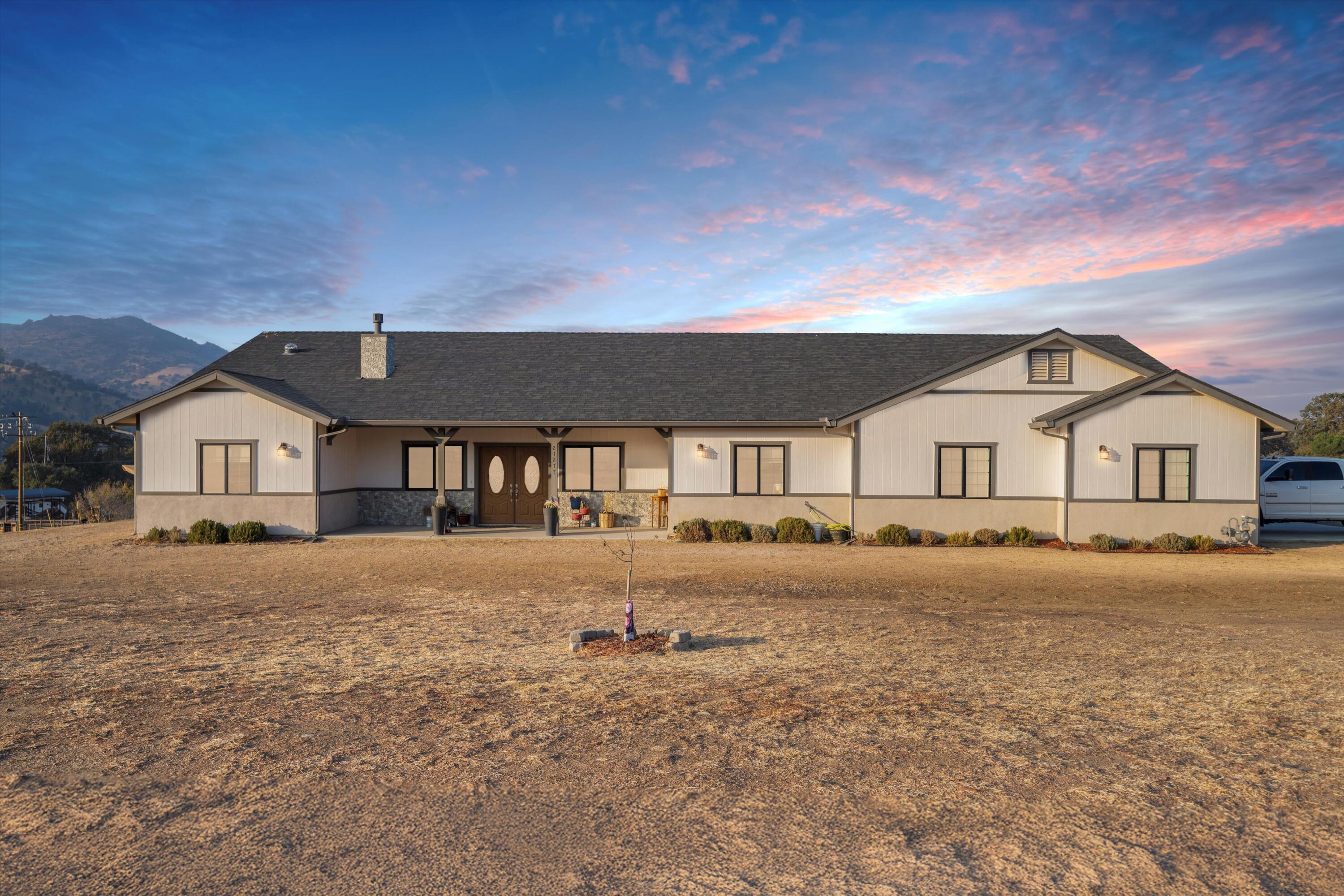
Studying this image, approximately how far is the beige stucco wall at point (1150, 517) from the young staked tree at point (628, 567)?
1014cm

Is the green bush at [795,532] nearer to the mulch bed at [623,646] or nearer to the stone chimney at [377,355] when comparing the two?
the mulch bed at [623,646]

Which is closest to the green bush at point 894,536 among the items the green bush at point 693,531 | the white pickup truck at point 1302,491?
the green bush at point 693,531

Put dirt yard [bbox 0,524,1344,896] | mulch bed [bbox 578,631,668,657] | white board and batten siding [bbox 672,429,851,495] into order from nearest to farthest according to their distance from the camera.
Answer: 1. dirt yard [bbox 0,524,1344,896]
2. mulch bed [bbox 578,631,668,657]
3. white board and batten siding [bbox 672,429,851,495]

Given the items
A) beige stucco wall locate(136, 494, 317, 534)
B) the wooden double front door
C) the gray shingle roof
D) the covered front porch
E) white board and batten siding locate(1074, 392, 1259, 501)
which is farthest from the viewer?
the wooden double front door

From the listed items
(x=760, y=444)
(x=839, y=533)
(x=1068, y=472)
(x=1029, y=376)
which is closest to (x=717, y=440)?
(x=760, y=444)

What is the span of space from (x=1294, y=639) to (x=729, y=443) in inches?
482

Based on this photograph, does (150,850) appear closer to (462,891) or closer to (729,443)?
(462,891)

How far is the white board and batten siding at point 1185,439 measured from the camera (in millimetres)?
17125

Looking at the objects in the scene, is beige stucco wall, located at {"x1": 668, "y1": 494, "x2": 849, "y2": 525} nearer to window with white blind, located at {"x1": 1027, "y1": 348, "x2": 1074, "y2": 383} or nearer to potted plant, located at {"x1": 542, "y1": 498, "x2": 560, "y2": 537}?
potted plant, located at {"x1": 542, "y1": 498, "x2": 560, "y2": 537}

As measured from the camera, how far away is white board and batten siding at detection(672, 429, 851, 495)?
19.2 m

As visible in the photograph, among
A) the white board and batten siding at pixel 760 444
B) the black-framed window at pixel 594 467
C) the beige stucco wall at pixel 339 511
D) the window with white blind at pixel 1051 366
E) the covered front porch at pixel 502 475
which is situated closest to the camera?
the window with white blind at pixel 1051 366

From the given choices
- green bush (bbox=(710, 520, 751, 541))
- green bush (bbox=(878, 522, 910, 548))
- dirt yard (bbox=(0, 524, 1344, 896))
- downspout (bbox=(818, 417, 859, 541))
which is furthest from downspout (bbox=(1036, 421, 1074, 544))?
green bush (bbox=(710, 520, 751, 541))

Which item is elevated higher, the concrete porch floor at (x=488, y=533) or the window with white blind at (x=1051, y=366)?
the window with white blind at (x=1051, y=366)

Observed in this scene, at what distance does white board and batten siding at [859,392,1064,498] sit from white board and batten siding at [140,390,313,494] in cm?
1369
